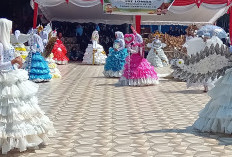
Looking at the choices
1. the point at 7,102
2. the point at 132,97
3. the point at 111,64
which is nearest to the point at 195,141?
the point at 7,102

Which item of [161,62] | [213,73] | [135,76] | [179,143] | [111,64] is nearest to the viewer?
[179,143]

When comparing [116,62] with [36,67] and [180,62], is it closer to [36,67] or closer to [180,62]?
[36,67]

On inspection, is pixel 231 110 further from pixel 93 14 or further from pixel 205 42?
pixel 93 14

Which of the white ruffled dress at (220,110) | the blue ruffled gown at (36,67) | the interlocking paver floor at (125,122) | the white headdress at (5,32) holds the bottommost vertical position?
the interlocking paver floor at (125,122)

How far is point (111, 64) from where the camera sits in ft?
45.0

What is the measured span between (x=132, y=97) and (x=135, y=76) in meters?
1.89

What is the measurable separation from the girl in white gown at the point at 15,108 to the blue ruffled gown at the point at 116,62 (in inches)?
342

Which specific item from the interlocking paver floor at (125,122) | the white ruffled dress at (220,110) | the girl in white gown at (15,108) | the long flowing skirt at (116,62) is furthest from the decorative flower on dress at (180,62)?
the long flowing skirt at (116,62)

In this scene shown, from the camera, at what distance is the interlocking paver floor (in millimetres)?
5215

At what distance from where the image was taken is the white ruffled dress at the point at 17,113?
469cm

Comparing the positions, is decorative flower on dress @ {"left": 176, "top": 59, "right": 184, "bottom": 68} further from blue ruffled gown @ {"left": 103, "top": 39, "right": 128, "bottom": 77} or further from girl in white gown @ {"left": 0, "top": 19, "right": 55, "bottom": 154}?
blue ruffled gown @ {"left": 103, "top": 39, "right": 128, "bottom": 77}

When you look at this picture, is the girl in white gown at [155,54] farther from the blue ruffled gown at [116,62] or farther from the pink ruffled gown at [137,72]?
the pink ruffled gown at [137,72]

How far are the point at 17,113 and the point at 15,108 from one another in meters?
0.07

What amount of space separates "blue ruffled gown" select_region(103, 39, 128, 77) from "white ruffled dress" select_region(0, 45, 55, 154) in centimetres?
870
